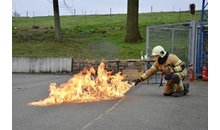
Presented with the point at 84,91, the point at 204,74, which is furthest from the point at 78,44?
the point at 84,91

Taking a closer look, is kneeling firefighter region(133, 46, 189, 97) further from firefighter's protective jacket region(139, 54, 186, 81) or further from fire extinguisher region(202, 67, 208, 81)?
fire extinguisher region(202, 67, 208, 81)

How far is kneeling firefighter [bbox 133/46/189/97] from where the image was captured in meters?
8.02

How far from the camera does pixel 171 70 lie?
818 centimetres

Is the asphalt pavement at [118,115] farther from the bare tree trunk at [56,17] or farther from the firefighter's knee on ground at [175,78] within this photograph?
the bare tree trunk at [56,17]

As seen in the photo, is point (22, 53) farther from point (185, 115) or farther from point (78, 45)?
point (185, 115)

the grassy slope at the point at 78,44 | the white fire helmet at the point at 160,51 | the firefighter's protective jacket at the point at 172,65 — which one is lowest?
the firefighter's protective jacket at the point at 172,65

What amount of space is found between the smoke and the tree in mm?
1879

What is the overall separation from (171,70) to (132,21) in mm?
14733

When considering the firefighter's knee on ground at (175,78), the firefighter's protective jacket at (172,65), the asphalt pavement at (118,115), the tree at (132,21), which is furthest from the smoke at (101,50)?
the asphalt pavement at (118,115)

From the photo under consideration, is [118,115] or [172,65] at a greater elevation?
[172,65]

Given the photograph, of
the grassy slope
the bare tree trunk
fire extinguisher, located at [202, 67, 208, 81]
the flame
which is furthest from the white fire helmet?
the bare tree trunk

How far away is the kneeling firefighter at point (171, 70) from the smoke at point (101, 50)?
1105 centimetres

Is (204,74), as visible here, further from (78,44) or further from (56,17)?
(56,17)

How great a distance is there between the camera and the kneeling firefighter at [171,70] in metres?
8.02
